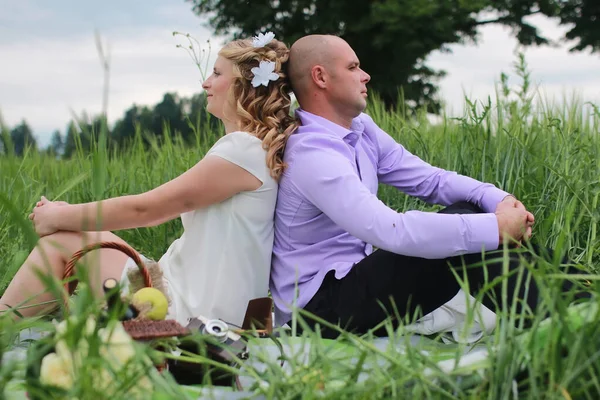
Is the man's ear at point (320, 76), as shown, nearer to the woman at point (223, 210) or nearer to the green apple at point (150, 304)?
the woman at point (223, 210)

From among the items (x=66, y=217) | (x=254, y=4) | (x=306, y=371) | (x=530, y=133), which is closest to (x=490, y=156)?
(x=530, y=133)

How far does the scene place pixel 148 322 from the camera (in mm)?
1659

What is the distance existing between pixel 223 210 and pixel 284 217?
0.20 m

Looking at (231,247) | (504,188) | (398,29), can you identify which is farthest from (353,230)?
(398,29)

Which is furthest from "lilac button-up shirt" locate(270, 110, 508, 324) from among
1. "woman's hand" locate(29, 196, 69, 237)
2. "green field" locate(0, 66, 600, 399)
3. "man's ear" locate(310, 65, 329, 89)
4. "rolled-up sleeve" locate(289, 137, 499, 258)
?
"woman's hand" locate(29, 196, 69, 237)

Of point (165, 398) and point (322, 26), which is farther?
point (322, 26)

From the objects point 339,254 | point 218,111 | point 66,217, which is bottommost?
point 339,254

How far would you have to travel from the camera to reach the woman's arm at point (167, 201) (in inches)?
90.0

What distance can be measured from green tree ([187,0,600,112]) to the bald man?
1009 centimetres

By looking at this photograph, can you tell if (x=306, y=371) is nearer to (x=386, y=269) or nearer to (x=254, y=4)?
(x=386, y=269)

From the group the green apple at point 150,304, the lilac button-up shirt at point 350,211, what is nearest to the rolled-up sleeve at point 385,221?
the lilac button-up shirt at point 350,211

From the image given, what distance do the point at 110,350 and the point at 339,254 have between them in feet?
3.74

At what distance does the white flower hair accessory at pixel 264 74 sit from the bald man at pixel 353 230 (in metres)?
0.11

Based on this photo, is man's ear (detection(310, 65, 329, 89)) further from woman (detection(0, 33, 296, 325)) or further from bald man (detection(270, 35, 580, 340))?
woman (detection(0, 33, 296, 325))
